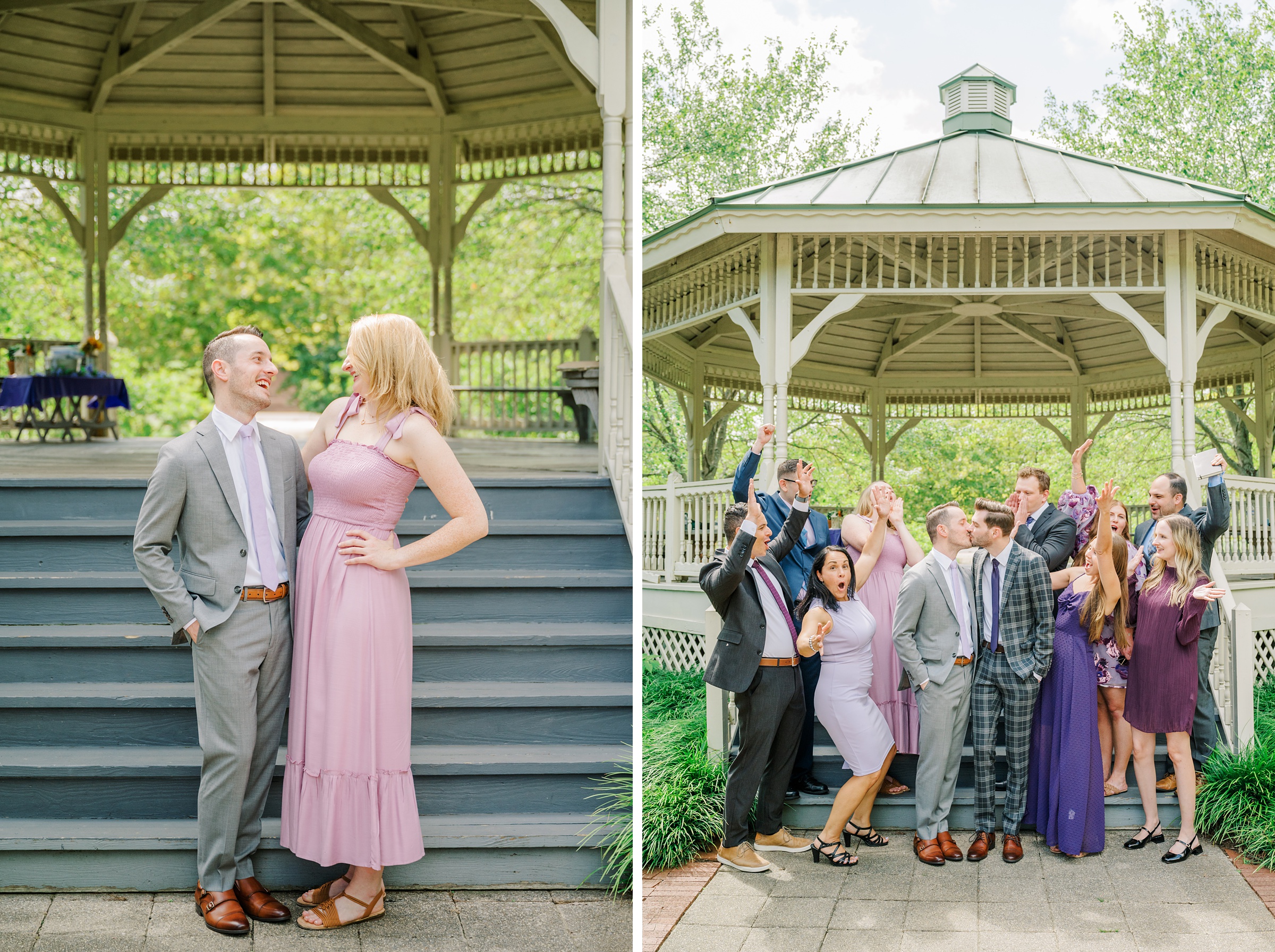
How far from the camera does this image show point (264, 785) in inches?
146

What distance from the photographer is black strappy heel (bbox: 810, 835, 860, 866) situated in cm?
490

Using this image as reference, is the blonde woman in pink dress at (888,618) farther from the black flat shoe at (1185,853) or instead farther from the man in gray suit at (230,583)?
the man in gray suit at (230,583)

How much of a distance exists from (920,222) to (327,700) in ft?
16.2

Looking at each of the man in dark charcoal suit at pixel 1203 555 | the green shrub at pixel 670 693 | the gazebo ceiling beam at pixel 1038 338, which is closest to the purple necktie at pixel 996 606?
the man in dark charcoal suit at pixel 1203 555

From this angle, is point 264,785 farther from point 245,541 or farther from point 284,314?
point 284,314

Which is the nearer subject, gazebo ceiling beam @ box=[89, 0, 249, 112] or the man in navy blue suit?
the man in navy blue suit

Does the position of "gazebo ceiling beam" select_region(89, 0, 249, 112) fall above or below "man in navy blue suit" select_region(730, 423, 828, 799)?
above

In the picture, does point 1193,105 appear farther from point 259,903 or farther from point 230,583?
point 259,903

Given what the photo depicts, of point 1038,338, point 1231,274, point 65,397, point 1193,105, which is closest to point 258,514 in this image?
point 65,397

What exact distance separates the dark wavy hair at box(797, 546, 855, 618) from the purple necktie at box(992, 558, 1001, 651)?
66 centimetres

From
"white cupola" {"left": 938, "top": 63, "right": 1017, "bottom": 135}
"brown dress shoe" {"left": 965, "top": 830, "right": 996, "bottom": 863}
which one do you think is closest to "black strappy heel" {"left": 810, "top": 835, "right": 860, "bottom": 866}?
"brown dress shoe" {"left": 965, "top": 830, "right": 996, "bottom": 863}

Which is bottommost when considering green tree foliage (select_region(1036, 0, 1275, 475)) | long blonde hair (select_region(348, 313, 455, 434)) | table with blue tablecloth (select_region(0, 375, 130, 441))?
long blonde hair (select_region(348, 313, 455, 434))

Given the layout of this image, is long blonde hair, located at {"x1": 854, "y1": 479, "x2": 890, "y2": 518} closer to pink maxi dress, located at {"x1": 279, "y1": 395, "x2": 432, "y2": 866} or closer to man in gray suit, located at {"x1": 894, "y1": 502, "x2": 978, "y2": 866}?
man in gray suit, located at {"x1": 894, "y1": 502, "x2": 978, "y2": 866}

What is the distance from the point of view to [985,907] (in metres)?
4.52
